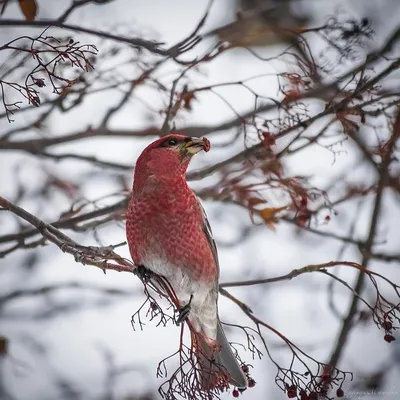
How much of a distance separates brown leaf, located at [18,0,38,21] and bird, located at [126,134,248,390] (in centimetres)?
99

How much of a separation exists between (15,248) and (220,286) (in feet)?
3.35

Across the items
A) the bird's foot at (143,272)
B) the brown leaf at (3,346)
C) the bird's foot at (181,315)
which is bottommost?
the bird's foot at (181,315)

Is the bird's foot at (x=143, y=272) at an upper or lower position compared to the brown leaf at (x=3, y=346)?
upper

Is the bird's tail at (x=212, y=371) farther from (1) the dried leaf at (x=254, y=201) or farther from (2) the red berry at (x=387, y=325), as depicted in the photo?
(1) the dried leaf at (x=254, y=201)

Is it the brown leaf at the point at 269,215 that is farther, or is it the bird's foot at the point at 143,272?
the brown leaf at the point at 269,215

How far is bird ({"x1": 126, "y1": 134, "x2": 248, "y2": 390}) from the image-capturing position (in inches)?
130

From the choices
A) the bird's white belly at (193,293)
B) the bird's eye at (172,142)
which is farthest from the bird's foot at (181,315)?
the bird's eye at (172,142)

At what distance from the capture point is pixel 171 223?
3.35 m

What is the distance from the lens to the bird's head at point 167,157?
10.8ft

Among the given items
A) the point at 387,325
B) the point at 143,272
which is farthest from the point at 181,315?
the point at 387,325

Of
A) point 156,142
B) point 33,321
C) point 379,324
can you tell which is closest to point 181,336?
point 379,324

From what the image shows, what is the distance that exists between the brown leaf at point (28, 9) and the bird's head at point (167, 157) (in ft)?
3.23

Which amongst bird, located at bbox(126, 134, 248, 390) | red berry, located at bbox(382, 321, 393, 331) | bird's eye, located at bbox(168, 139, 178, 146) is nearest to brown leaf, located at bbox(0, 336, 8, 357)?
bird, located at bbox(126, 134, 248, 390)

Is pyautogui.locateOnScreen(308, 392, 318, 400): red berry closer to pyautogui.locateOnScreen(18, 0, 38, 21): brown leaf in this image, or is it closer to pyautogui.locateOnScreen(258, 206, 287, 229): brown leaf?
pyautogui.locateOnScreen(258, 206, 287, 229): brown leaf
